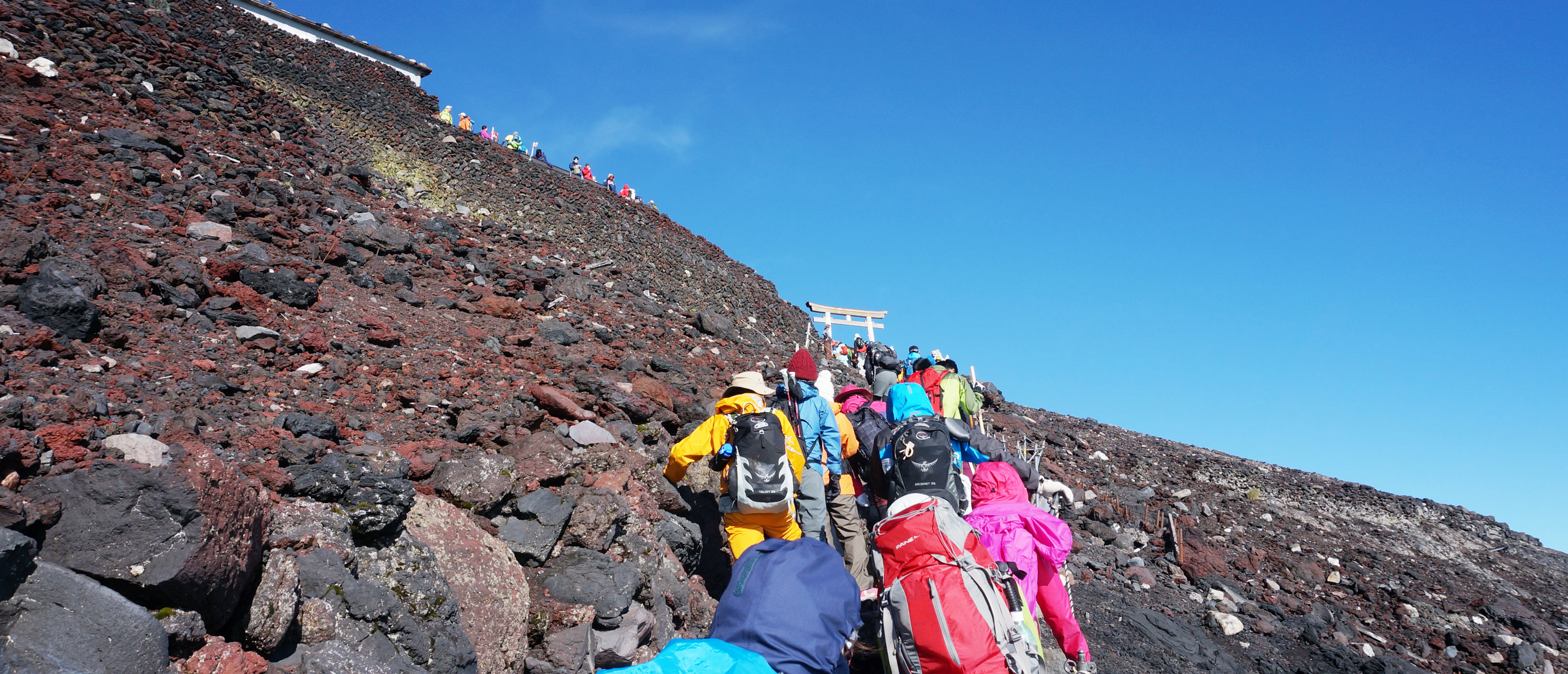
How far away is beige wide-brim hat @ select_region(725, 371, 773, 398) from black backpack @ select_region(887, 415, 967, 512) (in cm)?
110

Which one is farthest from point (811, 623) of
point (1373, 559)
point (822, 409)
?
point (1373, 559)

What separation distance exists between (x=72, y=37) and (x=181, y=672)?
37.6 ft

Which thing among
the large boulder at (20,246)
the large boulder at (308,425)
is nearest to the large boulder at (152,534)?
the large boulder at (308,425)

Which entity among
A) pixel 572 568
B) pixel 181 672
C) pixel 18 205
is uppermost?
pixel 18 205

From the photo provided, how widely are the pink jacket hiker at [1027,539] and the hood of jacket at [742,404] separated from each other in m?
1.70

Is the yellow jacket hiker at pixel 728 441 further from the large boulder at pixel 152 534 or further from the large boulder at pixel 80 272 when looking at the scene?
the large boulder at pixel 80 272

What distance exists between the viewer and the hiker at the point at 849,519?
20.9 ft

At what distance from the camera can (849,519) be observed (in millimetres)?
6441

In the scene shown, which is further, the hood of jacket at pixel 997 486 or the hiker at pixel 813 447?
the hiker at pixel 813 447

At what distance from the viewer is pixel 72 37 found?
1010 cm

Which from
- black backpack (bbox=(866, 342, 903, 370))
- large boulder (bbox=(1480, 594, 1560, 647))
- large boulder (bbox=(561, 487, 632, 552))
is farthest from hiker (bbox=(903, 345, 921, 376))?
large boulder (bbox=(1480, 594, 1560, 647))

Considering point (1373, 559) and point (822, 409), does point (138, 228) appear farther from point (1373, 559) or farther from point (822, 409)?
point (1373, 559)

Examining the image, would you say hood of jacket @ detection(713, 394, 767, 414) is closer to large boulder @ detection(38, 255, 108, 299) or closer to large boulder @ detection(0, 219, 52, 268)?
large boulder @ detection(38, 255, 108, 299)

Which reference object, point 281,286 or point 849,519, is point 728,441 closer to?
point 849,519
